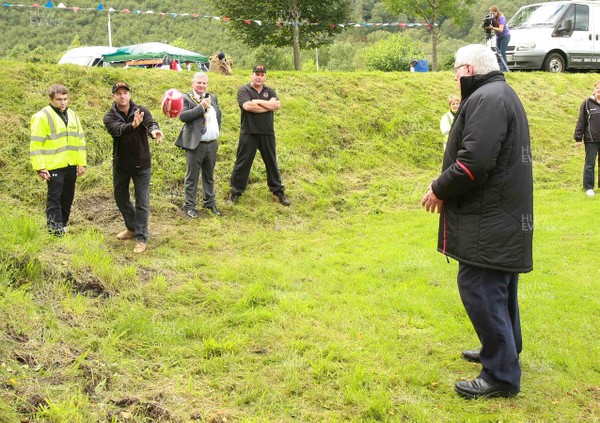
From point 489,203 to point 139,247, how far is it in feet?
16.7

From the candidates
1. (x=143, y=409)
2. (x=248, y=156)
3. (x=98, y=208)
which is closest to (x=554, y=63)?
(x=248, y=156)

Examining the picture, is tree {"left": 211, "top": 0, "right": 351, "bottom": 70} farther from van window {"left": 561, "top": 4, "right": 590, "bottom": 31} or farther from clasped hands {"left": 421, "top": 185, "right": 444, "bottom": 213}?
clasped hands {"left": 421, "top": 185, "right": 444, "bottom": 213}

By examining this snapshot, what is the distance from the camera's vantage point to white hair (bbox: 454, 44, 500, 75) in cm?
437

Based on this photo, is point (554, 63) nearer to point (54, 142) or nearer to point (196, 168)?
point (196, 168)

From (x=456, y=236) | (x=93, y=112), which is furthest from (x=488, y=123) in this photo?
(x=93, y=112)

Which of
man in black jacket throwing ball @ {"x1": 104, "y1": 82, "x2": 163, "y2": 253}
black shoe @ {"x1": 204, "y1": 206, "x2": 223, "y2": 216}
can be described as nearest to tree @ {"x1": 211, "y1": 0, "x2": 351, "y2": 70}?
black shoe @ {"x1": 204, "y1": 206, "x2": 223, "y2": 216}

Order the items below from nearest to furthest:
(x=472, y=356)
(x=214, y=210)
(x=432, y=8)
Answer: (x=472, y=356), (x=214, y=210), (x=432, y=8)

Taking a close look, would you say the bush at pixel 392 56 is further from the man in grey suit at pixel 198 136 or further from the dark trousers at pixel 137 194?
the dark trousers at pixel 137 194

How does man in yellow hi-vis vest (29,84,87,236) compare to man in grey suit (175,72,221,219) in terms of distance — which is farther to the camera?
man in grey suit (175,72,221,219)

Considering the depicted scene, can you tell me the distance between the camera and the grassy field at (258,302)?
13.7 feet

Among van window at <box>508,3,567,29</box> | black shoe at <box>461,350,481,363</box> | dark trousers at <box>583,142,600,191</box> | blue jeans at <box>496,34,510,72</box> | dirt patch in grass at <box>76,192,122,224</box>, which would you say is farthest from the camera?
van window at <box>508,3,567,29</box>

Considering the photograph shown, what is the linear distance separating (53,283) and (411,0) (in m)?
25.6

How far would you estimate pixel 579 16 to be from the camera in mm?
19969

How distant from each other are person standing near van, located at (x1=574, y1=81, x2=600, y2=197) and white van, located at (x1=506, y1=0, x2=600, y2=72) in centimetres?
877
